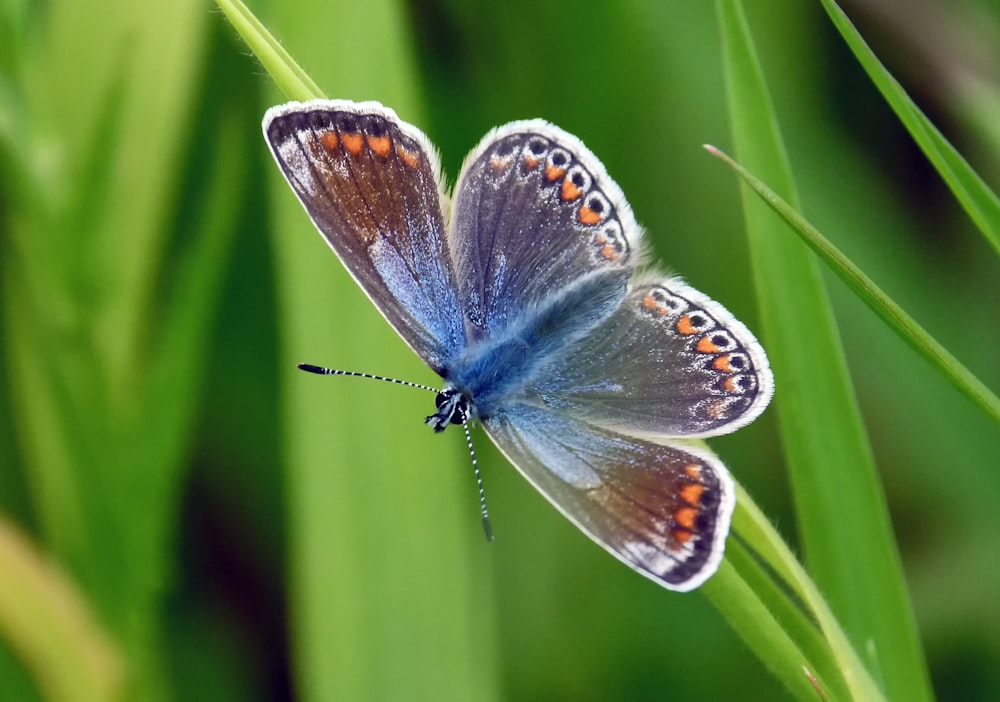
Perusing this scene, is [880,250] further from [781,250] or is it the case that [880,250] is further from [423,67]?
[423,67]

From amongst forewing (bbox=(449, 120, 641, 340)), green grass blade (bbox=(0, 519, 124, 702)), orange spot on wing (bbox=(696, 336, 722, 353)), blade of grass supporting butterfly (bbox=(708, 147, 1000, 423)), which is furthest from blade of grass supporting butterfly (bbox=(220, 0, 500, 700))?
blade of grass supporting butterfly (bbox=(708, 147, 1000, 423))

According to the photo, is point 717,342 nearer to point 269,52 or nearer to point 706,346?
point 706,346

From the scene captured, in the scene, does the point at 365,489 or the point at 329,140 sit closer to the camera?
the point at 329,140

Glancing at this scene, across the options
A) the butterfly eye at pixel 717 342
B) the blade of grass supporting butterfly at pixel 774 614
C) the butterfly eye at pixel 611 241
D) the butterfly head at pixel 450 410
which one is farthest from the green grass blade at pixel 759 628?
the butterfly eye at pixel 611 241

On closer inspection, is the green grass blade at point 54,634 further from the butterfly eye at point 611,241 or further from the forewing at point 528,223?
the butterfly eye at point 611,241

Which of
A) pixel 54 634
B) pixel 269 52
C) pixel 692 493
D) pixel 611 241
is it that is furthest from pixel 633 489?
pixel 54 634

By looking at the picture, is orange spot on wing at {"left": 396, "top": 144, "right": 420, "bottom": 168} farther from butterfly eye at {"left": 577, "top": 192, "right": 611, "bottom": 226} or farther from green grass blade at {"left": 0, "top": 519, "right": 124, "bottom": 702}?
green grass blade at {"left": 0, "top": 519, "right": 124, "bottom": 702}

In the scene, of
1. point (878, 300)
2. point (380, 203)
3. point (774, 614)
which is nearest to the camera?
point (878, 300)

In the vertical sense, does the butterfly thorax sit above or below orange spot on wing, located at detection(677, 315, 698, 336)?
below
